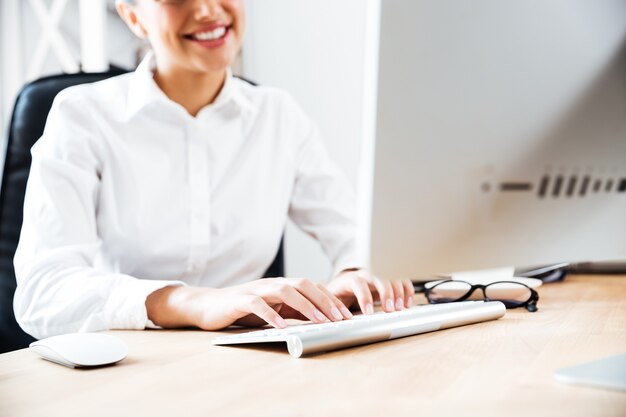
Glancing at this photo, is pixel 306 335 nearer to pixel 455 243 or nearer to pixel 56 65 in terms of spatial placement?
pixel 455 243

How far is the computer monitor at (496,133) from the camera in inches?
21.4

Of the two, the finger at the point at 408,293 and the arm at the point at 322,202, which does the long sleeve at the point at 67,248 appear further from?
the arm at the point at 322,202

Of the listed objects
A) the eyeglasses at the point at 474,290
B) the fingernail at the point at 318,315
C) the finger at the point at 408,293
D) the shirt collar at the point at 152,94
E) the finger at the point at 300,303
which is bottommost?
the eyeglasses at the point at 474,290

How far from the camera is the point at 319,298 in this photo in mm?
787

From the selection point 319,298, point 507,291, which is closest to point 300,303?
point 319,298

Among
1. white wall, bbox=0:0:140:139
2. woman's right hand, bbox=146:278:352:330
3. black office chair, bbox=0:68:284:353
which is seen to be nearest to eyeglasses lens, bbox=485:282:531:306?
woman's right hand, bbox=146:278:352:330

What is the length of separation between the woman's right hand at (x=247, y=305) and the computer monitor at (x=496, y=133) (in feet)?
0.78

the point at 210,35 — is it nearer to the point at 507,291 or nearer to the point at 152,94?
the point at 152,94

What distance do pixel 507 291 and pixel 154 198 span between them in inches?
24.4

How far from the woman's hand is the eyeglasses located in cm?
7

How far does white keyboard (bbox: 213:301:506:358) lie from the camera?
647 mm

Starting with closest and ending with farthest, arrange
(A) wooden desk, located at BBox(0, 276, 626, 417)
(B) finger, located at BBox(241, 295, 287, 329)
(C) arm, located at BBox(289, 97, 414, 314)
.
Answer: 1. (A) wooden desk, located at BBox(0, 276, 626, 417)
2. (B) finger, located at BBox(241, 295, 287, 329)
3. (C) arm, located at BBox(289, 97, 414, 314)

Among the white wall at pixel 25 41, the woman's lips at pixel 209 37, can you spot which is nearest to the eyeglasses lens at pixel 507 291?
the woman's lips at pixel 209 37

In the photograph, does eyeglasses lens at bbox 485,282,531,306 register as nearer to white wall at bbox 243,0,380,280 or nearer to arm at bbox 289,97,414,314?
arm at bbox 289,97,414,314
